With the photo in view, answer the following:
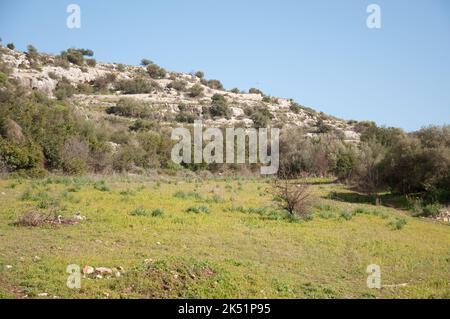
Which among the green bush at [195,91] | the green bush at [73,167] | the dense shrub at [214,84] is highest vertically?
the dense shrub at [214,84]

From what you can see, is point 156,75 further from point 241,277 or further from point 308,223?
point 241,277

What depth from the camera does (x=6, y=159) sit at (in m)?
28.7

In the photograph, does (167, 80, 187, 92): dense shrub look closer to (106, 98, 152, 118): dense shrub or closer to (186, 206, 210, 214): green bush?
(106, 98, 152, 118): dense shrub

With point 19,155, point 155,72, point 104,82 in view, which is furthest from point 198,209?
point 155,72

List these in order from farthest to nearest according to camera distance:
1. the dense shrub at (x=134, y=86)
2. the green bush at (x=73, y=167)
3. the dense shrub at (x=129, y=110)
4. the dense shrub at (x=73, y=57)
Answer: the dense shrub at (x=73, y=57)
the dense shrub at (x=134, y=86)
the dense shrub at (x=129, y=110)
the green bush at (x=73, y=167)

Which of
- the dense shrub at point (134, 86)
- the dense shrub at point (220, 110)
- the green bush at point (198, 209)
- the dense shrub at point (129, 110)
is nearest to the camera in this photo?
the green bush at point (198, 209)

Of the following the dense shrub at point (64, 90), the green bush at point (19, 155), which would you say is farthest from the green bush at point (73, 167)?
the dense shrub at point (64, 90)

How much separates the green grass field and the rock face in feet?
119

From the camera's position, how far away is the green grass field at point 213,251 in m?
7.75

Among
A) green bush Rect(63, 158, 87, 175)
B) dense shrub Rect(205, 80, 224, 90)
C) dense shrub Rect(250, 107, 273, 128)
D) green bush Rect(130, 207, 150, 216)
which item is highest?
dense shrub Rect(205, 80, 224, 90)

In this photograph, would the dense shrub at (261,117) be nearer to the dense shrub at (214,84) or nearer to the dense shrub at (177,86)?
the dense shrub at (177,86)

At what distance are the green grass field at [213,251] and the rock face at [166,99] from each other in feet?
119

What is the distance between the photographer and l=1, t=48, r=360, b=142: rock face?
5844 centimetres

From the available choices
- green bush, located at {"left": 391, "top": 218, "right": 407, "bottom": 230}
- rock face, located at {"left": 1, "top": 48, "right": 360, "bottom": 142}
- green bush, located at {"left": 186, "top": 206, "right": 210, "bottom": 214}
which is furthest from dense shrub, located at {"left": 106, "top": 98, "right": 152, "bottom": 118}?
green bush, located at {"left": 391, "top": 218, "right": 407, "bottom": 230}
